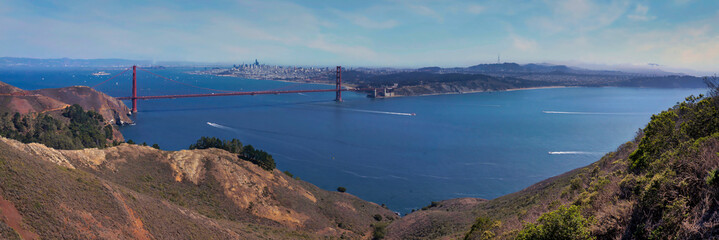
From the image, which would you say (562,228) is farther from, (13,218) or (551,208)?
(13,218)

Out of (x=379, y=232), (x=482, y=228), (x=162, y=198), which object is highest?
(x=482, y=228)

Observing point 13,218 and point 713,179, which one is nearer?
point 713,179

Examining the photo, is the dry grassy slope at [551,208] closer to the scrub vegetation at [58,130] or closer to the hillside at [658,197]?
the hillside at [658,197]

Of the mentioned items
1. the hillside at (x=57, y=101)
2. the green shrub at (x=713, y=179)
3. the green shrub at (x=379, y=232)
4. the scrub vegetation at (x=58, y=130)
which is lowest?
the green shrub at (x=379, y=232)

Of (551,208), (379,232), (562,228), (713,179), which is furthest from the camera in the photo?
(379,232)

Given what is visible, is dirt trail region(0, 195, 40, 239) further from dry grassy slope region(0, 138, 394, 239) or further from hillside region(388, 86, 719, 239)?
hillside region(388, 86, 719, 239)

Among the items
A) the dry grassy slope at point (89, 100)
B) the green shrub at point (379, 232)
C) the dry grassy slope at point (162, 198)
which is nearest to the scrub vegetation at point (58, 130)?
the dry grassy slope at point (89, 100)

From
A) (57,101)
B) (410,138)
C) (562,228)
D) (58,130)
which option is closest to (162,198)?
(562,228)

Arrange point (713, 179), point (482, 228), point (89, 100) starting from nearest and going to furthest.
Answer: point (713, 179)
point (482, 228)
point (89, 100)
